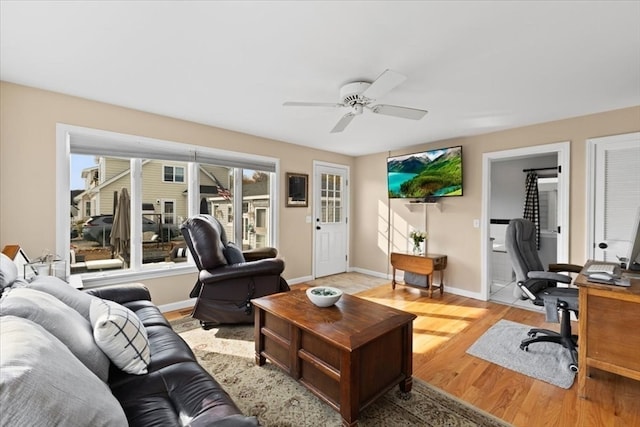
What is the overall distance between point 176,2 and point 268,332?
2135 mm

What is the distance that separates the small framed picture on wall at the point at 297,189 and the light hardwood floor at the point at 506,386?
89.8 inches

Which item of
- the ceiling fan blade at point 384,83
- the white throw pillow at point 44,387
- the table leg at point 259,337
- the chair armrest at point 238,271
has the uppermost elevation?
the ceiling fan blade at point 384,83

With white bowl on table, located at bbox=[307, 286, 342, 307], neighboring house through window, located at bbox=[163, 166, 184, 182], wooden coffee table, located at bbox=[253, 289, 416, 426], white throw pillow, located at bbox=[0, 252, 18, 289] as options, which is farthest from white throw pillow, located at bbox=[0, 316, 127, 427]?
neighboring house through window, located at bbox=[163, 166, 184, 182]

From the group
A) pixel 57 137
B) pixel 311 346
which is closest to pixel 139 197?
pixel 57 137

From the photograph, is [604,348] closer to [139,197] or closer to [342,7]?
[342,7]

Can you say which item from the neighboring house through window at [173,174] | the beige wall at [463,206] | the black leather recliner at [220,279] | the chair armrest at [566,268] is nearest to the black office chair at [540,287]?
the chair armrest at [566,268]

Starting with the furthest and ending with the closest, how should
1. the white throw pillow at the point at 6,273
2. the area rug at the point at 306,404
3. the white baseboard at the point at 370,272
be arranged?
the white baseboard at the point at 370,272 → the area rug at the point at 306,404 → the white throw pillow at the point at 6,273

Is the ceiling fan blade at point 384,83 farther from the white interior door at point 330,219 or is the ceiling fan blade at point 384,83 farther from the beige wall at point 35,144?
the white interior door at point 330,219

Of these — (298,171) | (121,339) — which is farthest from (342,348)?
(298,171)

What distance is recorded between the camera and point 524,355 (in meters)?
2.46

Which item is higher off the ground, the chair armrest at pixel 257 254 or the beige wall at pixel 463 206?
the beige wall at pixel 463 206

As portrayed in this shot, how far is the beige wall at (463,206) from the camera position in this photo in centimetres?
327

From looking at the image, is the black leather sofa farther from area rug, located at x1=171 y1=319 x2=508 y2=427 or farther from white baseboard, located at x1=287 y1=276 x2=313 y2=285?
white baseboard, located at x1=287 y1=276 x2=313 y2=285

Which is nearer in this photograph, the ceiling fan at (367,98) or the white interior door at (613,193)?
the ceiling fan at (367,98)
